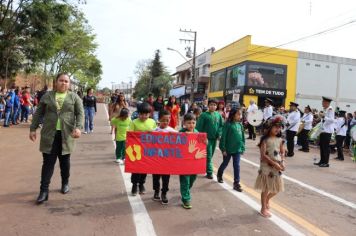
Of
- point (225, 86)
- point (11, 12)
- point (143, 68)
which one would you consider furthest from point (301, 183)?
point (143, 68)

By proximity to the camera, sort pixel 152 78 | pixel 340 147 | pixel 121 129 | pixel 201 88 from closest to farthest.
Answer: pixel 121 129 < pixel 340 147 < pixel 201 88 < pixel 152 78

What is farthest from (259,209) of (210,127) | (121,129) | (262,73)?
(262,73)

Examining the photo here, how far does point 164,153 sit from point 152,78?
285ft

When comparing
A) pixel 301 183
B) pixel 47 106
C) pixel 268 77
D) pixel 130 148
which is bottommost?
pixel 301 183

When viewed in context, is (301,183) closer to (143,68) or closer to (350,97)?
(350,97)

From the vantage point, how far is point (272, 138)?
6164mm

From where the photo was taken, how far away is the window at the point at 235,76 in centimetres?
3903

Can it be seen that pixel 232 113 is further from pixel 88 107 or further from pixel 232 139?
pixel 88 107

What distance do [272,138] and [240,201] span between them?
1.31 m

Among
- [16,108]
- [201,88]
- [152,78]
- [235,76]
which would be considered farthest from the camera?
[152,78]

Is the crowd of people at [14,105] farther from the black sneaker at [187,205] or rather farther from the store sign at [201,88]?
the store sign at [201,88]

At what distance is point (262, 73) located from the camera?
38938 millimetres

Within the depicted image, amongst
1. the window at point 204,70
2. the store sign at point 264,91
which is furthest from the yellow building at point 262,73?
the window at point 204,70

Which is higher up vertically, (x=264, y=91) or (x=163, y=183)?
(x=264, y=91)
